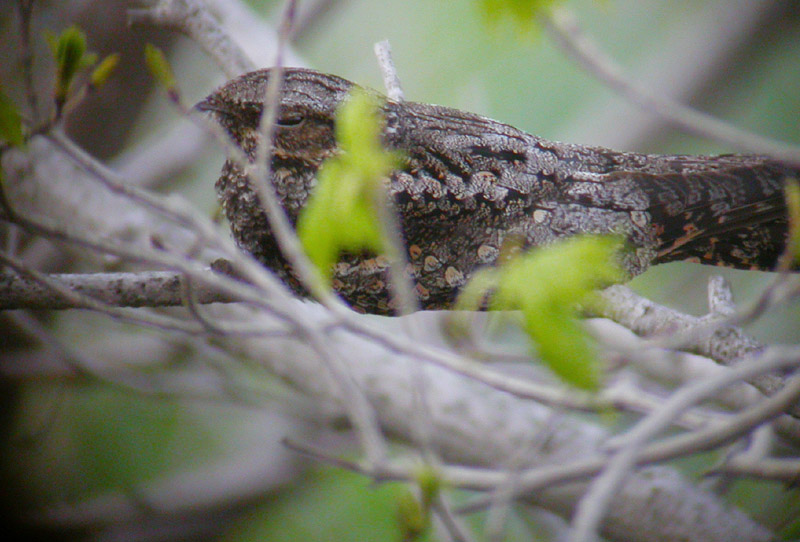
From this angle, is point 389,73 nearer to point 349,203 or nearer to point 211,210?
point 349,203

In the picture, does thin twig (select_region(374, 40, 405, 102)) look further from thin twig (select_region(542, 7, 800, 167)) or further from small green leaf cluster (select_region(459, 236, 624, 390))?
small green leaf cluster (select_region(459, 236, 624, 390))

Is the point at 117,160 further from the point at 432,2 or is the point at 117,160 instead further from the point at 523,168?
the point at 523,168

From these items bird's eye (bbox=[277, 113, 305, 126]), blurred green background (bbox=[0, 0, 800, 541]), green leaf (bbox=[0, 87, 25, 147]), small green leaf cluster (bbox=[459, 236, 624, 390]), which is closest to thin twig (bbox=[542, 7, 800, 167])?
small green leaf cluster (bbox=[459, 236, 624, 390])

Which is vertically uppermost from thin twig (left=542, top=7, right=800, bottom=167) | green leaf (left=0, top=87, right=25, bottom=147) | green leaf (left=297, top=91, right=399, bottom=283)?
thin twig (left=542, top=7, right=800, bottom=167)

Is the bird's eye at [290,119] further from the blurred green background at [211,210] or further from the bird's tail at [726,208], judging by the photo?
the blurred green background at [211,210]

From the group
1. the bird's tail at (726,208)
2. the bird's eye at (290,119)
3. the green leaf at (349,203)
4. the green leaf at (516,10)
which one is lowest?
the green leaf at (349,203)

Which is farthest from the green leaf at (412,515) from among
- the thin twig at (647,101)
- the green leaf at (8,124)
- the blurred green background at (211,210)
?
the blurred green background at (211,210)
